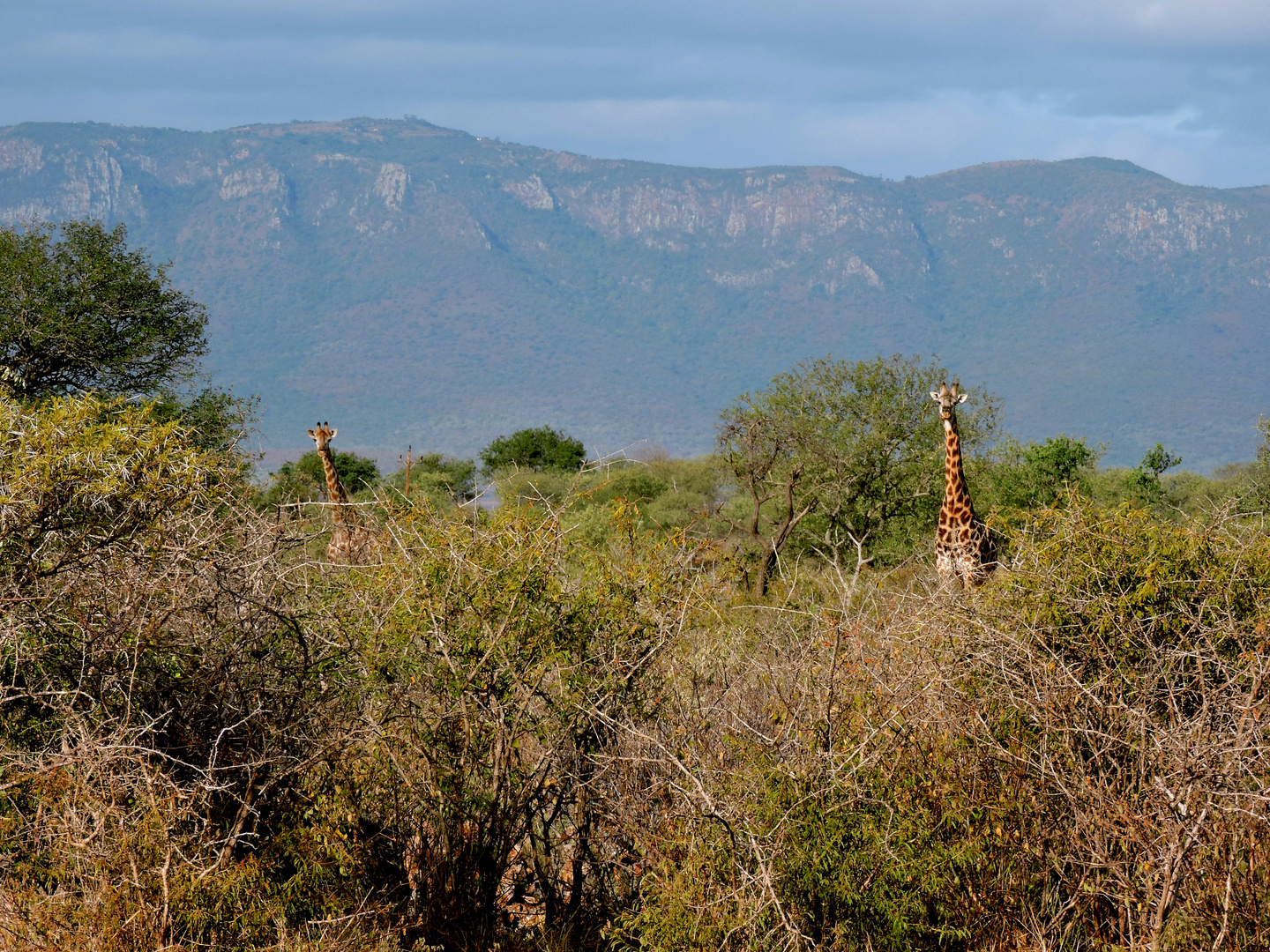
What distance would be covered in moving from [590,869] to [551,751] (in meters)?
0.81

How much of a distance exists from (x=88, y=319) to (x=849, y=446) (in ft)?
40.2

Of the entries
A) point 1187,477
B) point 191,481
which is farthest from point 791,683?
point 1187,477

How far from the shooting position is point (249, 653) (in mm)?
5867

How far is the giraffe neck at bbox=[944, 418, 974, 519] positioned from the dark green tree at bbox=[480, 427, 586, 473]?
85.9 ft

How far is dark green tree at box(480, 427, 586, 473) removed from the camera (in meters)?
40.0

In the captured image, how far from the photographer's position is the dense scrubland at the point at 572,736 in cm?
508

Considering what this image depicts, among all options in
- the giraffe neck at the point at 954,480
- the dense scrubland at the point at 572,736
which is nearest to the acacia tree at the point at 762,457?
the giraffe neck at the point at 954,480

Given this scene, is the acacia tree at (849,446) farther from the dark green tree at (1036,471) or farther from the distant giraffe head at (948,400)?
the distant giraffe head at (948,400)

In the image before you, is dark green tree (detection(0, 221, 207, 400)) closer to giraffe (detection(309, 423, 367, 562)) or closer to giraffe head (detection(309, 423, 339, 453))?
giraffe head (detection(309, 423, 339, 453))

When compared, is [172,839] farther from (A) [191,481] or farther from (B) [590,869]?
(B) [590,869]

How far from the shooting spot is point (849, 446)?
20.5 m

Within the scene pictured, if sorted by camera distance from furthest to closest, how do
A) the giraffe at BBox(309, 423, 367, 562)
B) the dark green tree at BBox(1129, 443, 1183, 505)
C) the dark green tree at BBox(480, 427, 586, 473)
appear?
1. the dark green tree at BBox(480, 427, 586, 473)
2. the dark green tree at BBox(1129, 443, 1183, 505)
3. the giraffe at BBox(309, 423, 367, 562)

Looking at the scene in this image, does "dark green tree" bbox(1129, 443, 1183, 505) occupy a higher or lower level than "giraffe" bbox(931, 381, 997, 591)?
lower

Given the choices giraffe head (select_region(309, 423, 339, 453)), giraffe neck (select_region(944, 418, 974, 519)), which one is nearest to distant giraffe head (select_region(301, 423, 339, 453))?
giraffe head (select_region(309, 423, 339, 453))
